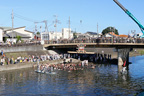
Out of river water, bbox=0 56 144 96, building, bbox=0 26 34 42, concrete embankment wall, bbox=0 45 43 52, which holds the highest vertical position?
building, bbox=0 26 34 42

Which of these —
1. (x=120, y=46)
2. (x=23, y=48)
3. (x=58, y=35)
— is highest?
(x=58, y=35)

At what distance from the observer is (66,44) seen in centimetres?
7356

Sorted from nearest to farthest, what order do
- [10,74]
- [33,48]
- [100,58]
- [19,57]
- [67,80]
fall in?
[67,80], [10,74], [19,57], [33,48], [100,58]

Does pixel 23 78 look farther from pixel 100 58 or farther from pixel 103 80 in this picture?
pixel 100 58

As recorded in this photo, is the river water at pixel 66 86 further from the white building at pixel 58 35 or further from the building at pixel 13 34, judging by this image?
the white building at pixel 58 35

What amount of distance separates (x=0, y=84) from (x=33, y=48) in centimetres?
3421

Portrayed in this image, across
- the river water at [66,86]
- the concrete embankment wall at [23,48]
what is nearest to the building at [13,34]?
the concrete embankment wall at [23,48]

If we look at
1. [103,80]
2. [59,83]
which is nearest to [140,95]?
[103,80]

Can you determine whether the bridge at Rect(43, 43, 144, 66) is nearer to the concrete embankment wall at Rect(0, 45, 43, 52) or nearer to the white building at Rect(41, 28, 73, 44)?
the concrete embankment wall at Rect(0, 45, 43, 52)

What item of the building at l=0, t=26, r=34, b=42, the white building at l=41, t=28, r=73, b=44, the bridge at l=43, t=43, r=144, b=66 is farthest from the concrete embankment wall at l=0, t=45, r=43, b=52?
the white building at l=41, t=28, r=73, b=44

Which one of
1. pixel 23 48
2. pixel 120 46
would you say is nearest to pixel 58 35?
pixel 23 48

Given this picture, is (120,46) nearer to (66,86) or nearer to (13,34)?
(66,86)

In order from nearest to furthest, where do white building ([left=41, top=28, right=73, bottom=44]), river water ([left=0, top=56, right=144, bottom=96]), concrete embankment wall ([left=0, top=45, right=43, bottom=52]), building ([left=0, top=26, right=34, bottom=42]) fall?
river water ([left=0, top=56, right=144, bottom=96]), concrete embankment wall ([left=0, top=45, right=43, bottom=52]), building ([left=0, top=26, right=34, bottom=42]), white building ([left=41, top=28, right=73, bottom=44])

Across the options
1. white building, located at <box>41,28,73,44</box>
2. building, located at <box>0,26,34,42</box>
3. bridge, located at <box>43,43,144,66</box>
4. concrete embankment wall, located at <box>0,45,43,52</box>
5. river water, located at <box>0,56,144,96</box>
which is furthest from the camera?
white building, located at <box>41,28,73,44</box>
